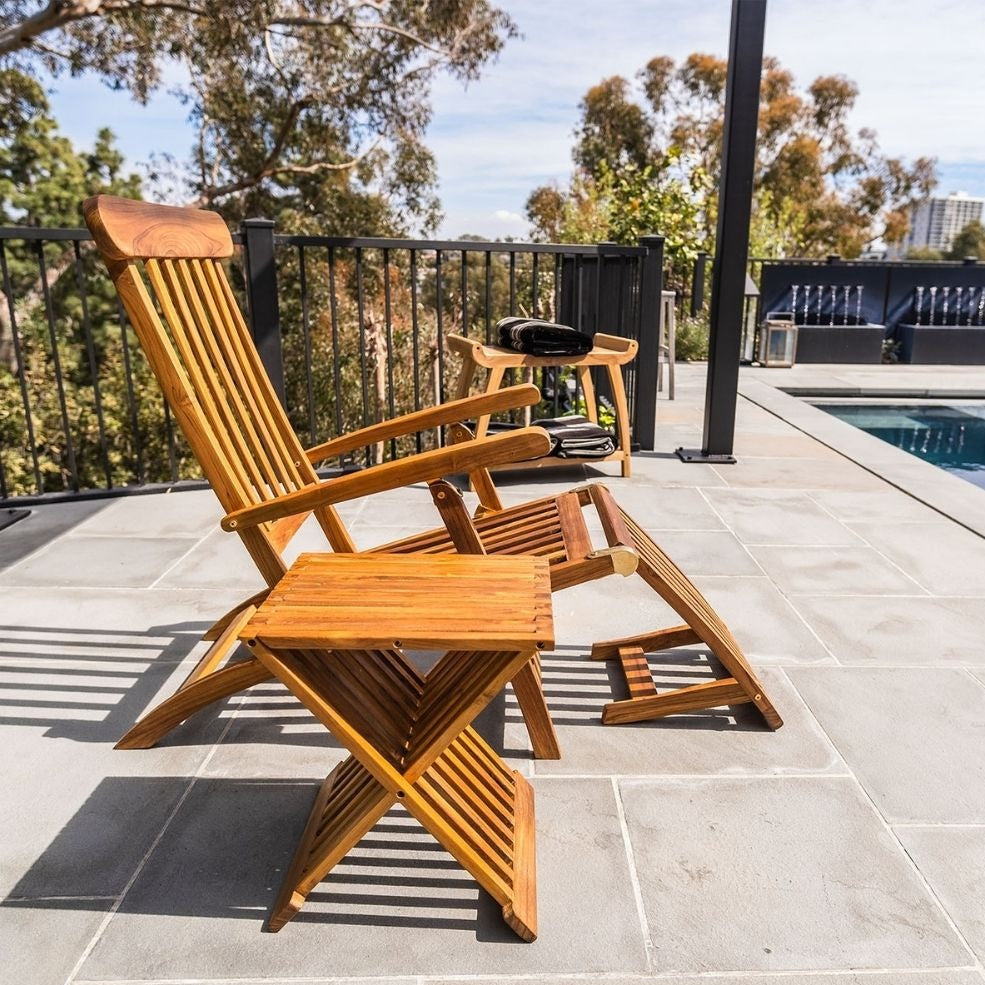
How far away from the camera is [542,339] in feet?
12.2

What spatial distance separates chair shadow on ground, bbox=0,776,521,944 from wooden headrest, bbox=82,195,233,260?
106 centimetres

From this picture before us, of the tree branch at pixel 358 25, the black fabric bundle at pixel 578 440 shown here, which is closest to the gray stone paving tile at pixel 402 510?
the black fabric bundle at pixel 578 440

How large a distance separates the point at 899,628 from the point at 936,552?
0.79m

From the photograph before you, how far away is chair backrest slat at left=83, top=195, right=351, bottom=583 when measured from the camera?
1681mm

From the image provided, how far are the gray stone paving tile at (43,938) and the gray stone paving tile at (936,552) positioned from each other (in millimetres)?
2451

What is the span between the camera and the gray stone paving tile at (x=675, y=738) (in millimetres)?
1770

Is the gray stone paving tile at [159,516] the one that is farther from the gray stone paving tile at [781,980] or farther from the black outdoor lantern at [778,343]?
the black outdoor lantern at [778,343]

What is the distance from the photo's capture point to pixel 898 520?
3480mm

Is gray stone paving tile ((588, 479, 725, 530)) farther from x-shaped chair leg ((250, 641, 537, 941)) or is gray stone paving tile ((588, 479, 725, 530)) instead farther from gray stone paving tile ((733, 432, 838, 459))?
x-shaped chair leg ((250, 641, 537, 941))

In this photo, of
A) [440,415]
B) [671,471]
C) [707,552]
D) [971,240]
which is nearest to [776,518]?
A: [707,552]

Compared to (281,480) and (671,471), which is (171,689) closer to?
(281,480)

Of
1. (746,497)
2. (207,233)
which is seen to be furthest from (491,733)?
(746,497)

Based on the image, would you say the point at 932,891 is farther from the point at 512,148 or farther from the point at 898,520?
the point at 512,148

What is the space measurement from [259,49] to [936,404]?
11.6 metres
